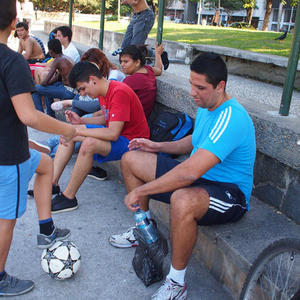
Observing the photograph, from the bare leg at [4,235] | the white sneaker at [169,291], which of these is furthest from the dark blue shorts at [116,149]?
the white sneaker at [169,291]

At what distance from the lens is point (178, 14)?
7112cm

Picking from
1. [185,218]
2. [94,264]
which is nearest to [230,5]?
[94,264]

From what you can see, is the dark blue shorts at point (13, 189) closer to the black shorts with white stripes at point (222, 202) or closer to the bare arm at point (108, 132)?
the black shorts with white stripes at point (222, 202)

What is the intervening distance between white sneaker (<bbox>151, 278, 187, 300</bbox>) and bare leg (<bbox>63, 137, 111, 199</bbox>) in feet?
4.79

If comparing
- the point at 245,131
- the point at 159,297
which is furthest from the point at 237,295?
the point at 245,131

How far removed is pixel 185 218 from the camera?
227 cm

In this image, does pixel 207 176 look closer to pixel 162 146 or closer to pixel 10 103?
pixel 162 146

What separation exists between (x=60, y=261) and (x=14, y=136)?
91 cm

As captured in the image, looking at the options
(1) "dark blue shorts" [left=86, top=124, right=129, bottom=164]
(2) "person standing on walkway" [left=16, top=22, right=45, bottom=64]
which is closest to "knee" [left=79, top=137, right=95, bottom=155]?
(1) "dark blue shorts" [left=86, top=124, right=129, bottom=164]

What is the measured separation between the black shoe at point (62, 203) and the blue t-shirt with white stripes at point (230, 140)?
1461 millimetres

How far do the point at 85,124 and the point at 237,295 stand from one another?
226 centimetres

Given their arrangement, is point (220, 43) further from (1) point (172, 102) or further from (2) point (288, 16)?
(2) point (288, 16)

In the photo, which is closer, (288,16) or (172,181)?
(172,181)

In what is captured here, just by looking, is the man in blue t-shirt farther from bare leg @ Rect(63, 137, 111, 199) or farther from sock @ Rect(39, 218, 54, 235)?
bare leg @ Rect(63, 137, 111, 199)
